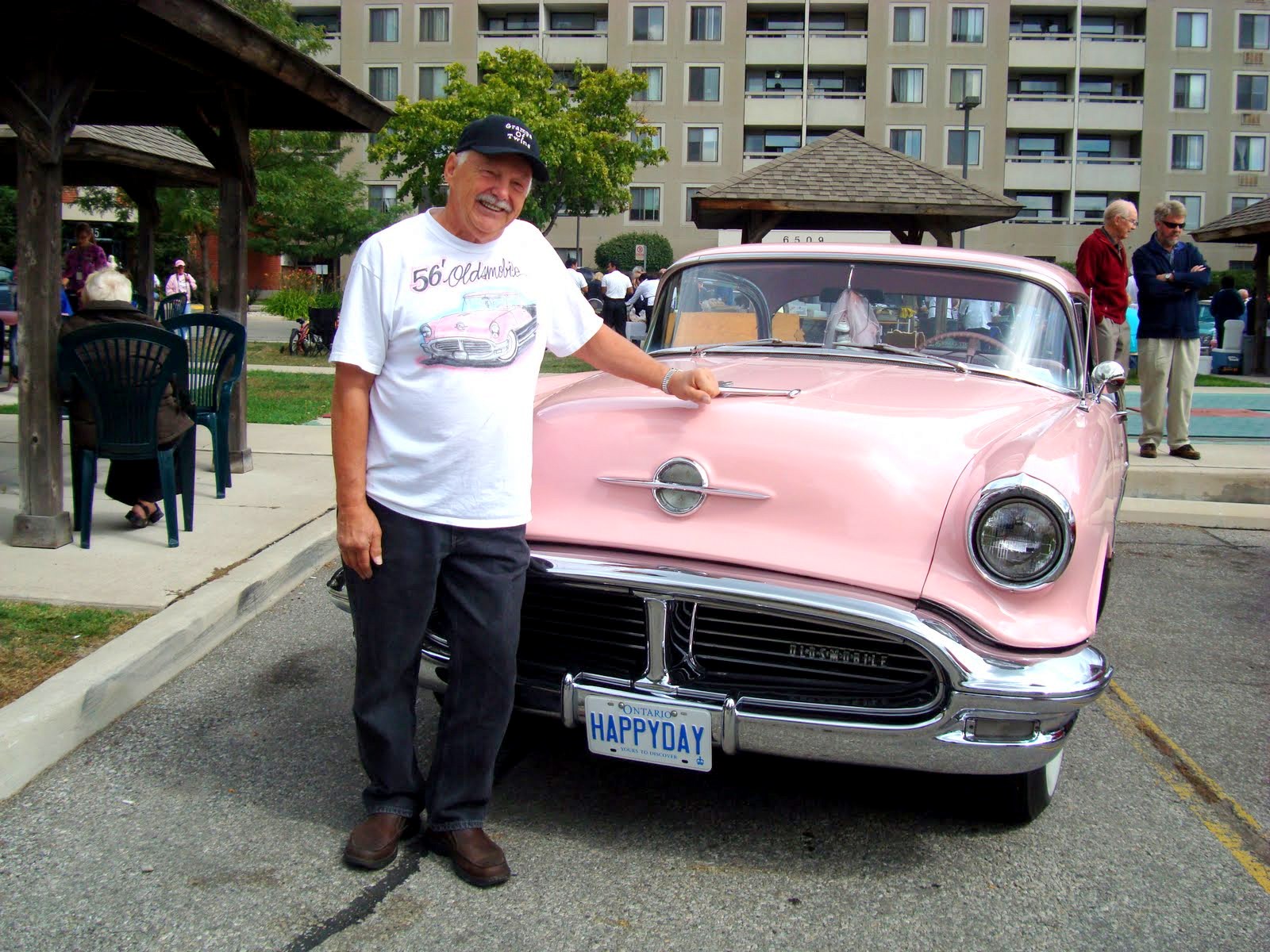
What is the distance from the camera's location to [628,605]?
3.16m

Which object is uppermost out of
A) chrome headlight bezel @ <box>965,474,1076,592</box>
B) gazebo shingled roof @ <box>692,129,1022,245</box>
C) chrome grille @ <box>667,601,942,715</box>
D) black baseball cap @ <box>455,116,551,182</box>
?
gazebo shingled roof @ <box>692,129,1022,245</box>

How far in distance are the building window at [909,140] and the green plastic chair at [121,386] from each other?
155ft

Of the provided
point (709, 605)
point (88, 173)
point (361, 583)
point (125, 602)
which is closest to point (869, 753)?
point (709, 605)

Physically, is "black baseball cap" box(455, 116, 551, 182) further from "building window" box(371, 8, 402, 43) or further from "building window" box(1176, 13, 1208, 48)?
"building window" box(1176, 13, 1208, 48)

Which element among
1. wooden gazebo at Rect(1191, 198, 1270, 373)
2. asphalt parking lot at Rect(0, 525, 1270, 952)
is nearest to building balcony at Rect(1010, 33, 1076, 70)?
wooden gazebo at Rect(1191, 198, 1270, 373)

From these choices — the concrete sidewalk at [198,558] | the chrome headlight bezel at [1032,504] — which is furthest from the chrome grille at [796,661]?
the concrete sidewalk at [198,558]

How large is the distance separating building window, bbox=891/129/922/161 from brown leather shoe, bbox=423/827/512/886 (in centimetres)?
4977

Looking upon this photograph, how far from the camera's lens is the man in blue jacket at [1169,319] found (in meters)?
9.05

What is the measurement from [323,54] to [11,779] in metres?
54.1

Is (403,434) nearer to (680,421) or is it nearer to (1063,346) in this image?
(680,421)

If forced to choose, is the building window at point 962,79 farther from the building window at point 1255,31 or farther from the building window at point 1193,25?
the building window at point 1255,31

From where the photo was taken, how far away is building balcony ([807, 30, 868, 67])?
163 ft

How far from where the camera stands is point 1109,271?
8984 mm

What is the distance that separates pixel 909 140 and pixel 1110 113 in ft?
27.7
